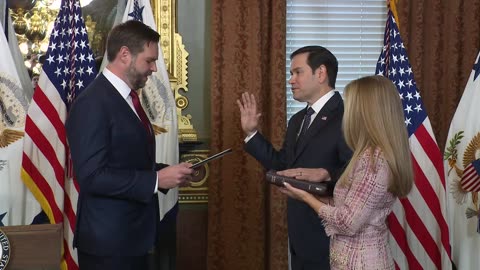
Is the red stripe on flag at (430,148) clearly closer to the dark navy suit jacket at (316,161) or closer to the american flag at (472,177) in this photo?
the american flag at (472,177)

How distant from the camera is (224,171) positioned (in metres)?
4.49

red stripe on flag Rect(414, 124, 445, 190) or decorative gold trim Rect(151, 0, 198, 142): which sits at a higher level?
decorative gold trim Rect(151, 0, 198, 142)

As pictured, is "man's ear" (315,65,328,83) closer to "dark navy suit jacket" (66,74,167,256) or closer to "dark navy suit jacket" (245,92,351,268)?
"dark navy suit jacket" (245,92,351,268)

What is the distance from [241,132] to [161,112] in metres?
0.64

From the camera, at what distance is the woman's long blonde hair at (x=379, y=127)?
2244mm

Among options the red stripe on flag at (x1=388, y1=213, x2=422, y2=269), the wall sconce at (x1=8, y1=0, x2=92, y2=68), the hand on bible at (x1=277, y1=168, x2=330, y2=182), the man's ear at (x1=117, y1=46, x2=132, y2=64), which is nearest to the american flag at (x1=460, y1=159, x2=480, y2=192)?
the red stripe on flag at (x1=388, y1=213, x2=422, y2=269)

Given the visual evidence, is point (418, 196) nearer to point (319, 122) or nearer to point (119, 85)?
point (319, 122)

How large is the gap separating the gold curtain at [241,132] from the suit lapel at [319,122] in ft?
4.23

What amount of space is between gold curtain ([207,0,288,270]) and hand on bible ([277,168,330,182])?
157cm

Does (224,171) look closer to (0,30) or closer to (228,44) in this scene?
(228,44)

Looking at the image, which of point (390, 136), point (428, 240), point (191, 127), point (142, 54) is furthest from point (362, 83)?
point (191, 127)

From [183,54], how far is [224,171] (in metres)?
0.86

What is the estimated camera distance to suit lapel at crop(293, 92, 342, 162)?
10.2 ft

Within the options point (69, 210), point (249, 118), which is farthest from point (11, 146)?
point (249, 118)
